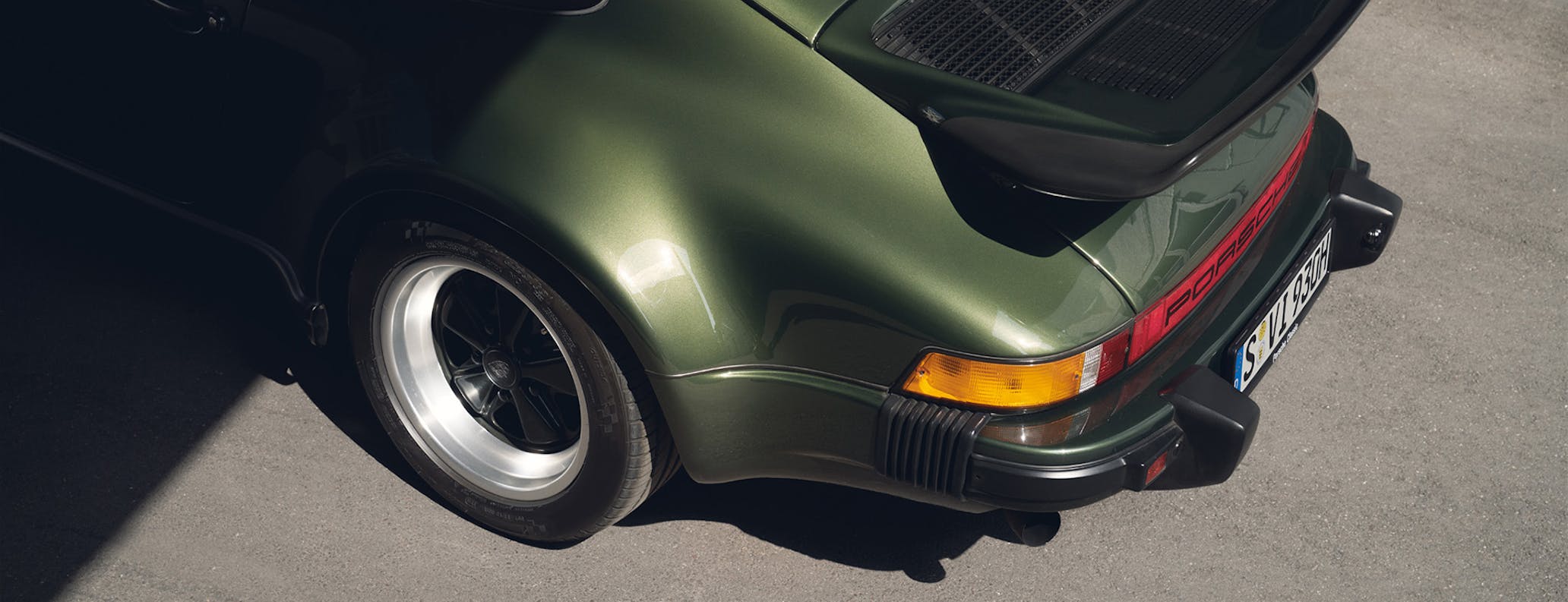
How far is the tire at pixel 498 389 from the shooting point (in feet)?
7.97

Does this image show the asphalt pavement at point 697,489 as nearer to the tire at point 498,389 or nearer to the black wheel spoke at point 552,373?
the tire at point 498,389

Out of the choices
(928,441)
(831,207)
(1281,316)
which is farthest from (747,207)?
(1281,316)

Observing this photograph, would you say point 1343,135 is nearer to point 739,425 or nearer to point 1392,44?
point 739,425

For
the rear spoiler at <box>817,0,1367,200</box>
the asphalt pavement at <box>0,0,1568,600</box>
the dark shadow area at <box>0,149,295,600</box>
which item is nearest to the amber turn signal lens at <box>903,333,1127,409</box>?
the rear spoiler at <box>817,0,1367,200</box>

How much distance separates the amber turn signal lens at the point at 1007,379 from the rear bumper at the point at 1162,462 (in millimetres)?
109

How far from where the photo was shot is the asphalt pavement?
2.78m

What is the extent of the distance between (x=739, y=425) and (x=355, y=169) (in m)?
0.90

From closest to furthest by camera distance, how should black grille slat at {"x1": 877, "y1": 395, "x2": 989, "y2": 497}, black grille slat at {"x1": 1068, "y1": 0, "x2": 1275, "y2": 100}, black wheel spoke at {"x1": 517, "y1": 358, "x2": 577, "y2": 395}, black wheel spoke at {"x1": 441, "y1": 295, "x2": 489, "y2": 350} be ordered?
black grille slat at {"x1": 877, "y1": 395, "x2": 989, "y2": 497} → black grille slat at {"x1": 1068, "y1": 0, "x2": 1275, "y2": 100} → black wheel spoke at {"x1": 517, "y1": 358, "x2": 577, "y2": 395} → black wheel spoke at {"x1": 441, "y1": 295, "x2": 489, "y2": 350}

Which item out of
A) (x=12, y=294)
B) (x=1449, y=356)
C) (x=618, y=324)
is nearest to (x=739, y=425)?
(x=618, y=324)

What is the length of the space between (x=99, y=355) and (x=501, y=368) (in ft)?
4.12

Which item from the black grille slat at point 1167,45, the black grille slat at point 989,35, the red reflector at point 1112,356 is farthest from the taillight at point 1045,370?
the black grille slat at point 989,35

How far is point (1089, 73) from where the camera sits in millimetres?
2303

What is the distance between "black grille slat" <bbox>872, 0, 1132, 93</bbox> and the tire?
2.49 ft

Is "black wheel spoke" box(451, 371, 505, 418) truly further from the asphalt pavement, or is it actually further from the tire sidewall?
the asphalt pavement
